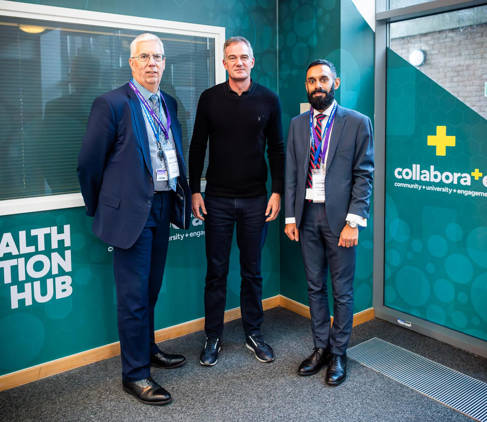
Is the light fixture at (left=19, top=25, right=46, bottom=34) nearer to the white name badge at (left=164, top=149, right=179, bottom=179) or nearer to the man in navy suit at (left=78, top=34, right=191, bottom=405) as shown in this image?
the man in navy suit at (left=78, top=34, right=191, bottom=405)

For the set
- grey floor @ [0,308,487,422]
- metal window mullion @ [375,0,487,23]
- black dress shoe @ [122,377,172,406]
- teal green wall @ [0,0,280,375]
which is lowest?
grey floor @ [0,308,487,422]

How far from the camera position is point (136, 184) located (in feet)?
7.32

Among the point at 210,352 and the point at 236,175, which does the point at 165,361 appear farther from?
the point at 236,175

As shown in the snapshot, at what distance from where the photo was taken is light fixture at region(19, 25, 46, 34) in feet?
7.79

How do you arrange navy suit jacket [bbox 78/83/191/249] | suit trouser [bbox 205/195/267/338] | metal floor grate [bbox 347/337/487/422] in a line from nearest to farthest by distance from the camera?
1. navy suit jacket [bbox 78/83/191/249]
2. metal floor grate [bbox 347/337/487/422]
3. suit trouser [bbox 205/195/267/338]

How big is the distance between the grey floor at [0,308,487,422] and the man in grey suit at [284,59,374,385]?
146 mm

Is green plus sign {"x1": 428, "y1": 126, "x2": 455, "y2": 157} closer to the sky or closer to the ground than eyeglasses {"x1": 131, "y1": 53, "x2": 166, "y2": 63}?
closer to the ground

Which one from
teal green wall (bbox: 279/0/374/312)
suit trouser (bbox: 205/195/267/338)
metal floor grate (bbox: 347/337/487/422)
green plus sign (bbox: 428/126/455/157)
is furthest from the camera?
teal green wall (bbox: 279/0/374/312)

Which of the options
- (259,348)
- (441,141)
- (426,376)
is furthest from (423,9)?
(259,348)

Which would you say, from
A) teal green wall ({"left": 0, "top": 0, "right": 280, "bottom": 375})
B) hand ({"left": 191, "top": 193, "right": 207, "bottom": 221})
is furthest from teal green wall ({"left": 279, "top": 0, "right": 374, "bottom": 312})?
hand ({"left": 191, "top": 193, "right": 207, "bottom": 221})

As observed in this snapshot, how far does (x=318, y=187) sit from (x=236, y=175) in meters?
0.46

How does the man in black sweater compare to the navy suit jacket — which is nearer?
the navy suit jacket

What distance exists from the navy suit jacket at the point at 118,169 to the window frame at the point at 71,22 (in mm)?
378

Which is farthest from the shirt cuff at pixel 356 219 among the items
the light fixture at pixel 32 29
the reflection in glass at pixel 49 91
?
the light fixture at pixel 32 29
